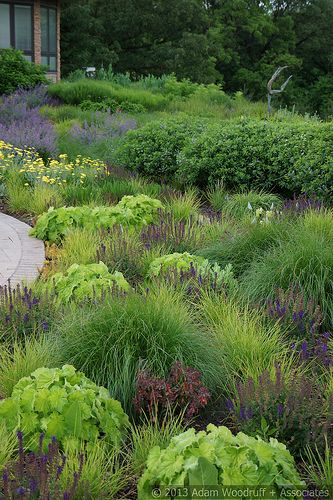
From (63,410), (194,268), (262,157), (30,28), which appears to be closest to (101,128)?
(262,157)

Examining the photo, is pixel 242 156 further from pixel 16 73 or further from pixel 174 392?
pixel 16 73

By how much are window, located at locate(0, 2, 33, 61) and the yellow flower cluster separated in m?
17.8

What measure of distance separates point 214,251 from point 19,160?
5274 mm

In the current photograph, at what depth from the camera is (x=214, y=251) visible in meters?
5.79

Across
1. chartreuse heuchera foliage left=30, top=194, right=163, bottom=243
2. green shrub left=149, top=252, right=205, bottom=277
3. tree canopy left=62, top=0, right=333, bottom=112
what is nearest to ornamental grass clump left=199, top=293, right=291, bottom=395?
green shrub left=149, top=252, right=205, bottom=277

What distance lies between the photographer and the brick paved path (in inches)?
232

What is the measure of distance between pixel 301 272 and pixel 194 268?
835mm

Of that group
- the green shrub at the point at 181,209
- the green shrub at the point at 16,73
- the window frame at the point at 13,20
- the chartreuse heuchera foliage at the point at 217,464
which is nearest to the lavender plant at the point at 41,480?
the chartreuse heuchera foliage at the point at 217,464

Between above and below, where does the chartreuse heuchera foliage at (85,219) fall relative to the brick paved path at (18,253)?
above

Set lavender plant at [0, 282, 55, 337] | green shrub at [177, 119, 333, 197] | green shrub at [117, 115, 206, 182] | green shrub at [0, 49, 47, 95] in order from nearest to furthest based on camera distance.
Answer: lavender plant at [0, 282, 55, 337], green shrub at [177, 119, 333, 197], green shrub at [117, 115, 206, 182], green shrub at [0, 49, 47, 95]

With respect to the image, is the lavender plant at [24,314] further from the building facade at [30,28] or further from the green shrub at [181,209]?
the building facade at [30,28]

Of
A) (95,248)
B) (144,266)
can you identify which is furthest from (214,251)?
(95,248)

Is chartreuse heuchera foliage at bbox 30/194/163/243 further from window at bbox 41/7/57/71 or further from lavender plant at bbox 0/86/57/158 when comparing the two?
window at bbox 41/7/57/71

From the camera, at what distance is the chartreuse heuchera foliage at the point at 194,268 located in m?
5.01
